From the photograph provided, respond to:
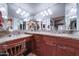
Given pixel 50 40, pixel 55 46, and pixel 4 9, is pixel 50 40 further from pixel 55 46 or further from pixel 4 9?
pixel 4 9

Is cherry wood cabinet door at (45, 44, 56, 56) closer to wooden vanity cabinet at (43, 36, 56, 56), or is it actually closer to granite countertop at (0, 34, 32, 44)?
wooden vanity cabinet at (43, 36, 56, 56)

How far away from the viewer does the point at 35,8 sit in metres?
2.02

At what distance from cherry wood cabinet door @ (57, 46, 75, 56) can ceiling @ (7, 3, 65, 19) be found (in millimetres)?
454

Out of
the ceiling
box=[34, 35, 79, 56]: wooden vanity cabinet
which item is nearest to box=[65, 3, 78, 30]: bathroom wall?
the ceiling

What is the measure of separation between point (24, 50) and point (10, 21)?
44 cm

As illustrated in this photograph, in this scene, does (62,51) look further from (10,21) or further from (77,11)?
(10,21)

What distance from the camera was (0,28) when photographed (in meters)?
1.98

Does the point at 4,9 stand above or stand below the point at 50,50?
above

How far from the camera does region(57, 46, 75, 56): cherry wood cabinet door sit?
1.91m

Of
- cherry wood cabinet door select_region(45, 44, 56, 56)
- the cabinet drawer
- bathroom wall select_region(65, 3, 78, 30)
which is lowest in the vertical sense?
cherry wood cabinet door select_region(45, 44, 56, 56)

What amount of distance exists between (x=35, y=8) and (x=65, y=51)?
714 mm

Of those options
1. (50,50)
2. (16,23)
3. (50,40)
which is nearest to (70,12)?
(50,40)

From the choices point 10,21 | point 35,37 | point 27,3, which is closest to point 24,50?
point 35,37

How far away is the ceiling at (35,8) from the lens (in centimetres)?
199
